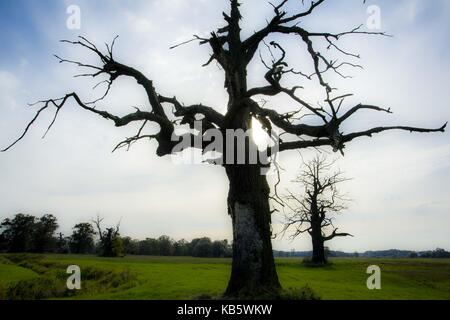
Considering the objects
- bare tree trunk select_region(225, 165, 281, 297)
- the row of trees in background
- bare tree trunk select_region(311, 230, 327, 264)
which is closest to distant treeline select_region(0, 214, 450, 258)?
the row of trees in background

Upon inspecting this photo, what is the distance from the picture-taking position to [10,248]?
3895 inches

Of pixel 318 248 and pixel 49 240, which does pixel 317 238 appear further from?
pixel 49 240

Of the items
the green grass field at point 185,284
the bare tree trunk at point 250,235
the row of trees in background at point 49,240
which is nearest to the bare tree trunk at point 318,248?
the green grass field at point 185,284

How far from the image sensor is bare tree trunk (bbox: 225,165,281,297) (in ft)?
31.2

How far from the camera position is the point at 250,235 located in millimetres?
9812

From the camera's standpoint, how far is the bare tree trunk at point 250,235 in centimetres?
951

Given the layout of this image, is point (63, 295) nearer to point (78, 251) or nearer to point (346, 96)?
point (346, 96)

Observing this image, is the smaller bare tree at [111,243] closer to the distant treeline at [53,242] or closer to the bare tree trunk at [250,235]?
the distant treeline at [53,242]

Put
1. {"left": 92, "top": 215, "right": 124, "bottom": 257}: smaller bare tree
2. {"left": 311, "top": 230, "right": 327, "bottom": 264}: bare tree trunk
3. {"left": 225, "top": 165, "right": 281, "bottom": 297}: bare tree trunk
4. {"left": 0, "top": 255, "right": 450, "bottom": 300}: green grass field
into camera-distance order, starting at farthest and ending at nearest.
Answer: {"left": 92, "top": 215, "right": 124, "bottom": 257}: smaller bare tree → {"left": 311, "top": 230, "right": 327, "bottom": 264}: bare tree trunk → {"left": 0, "top": 255, "right": 450, "bottom": 300}: green grass field → {"left": 225, "top": 165, "right": 281, "bottom": 297}: bare tree trunk

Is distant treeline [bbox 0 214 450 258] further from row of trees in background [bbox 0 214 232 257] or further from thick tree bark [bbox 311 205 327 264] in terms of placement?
thick tree bark [bbox 311 205 327 264]

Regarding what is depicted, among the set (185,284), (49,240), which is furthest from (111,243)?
(185,284)

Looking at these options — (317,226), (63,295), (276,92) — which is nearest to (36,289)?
(63,295)

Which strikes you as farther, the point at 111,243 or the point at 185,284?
the point at 111,243
